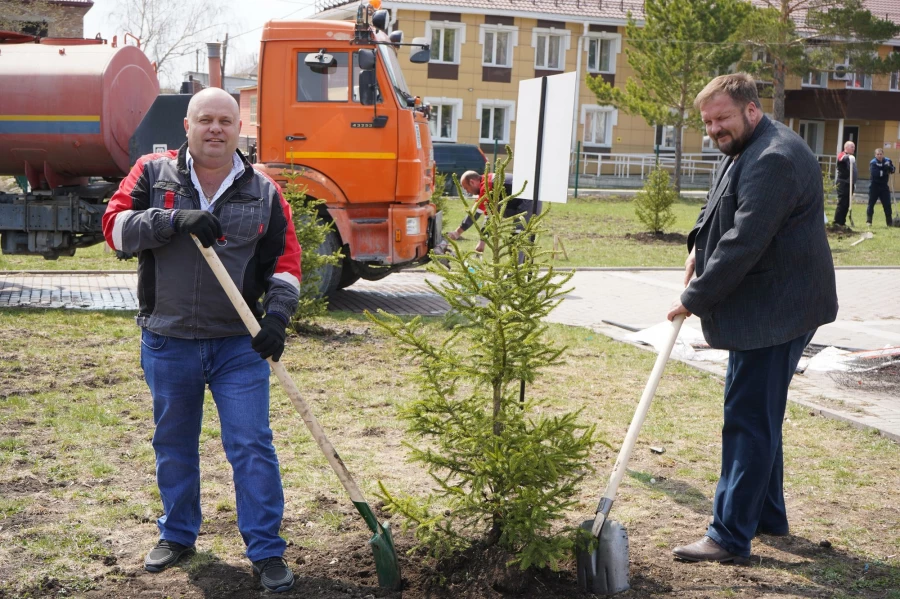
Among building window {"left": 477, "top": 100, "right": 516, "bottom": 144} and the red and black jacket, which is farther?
building window {"left": 477, "top": 100, "right": 516, "bottom": 144}

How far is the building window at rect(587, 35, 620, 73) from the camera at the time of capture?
4153 centimetres

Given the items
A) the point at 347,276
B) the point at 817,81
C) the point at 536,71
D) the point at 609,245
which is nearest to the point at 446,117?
the point at 536,71

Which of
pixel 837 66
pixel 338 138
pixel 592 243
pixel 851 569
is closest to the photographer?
pixel 851 569

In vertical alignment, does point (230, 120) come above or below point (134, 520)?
above

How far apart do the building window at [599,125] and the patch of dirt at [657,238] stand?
22206mm

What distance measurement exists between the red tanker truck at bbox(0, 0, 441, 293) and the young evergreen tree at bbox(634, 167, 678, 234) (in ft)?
31.2

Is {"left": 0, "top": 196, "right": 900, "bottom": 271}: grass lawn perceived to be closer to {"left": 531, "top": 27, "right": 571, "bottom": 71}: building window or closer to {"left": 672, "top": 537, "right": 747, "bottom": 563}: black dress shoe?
{"left": 672, "top": 537, "right": 747, "bottom": 563}: black dress shoe

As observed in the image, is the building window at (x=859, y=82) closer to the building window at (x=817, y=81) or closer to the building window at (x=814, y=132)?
the building window at (x=817, y=81)

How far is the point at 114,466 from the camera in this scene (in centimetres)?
521

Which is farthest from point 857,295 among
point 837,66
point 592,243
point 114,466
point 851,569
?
point 837,66

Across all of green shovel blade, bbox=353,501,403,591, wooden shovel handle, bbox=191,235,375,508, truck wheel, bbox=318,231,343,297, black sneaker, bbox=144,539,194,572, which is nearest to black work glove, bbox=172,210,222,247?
wooden shovel handle, bbox=191,235,375,508

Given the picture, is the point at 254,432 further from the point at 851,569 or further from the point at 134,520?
the point at 851,569

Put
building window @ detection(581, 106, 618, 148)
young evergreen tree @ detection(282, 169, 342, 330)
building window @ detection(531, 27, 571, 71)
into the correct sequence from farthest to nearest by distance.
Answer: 1. building window @ detection(581, 106, 618, 148)
2. building window @ detection(531, 27, 571, 71)
3. young evergreen tree @ detection(282, 169, 342, 330)

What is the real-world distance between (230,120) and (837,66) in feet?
125
